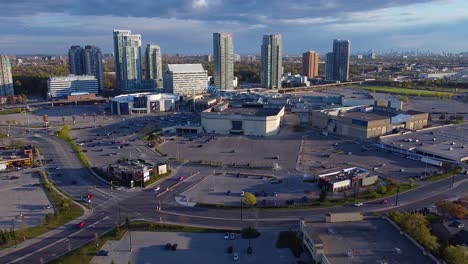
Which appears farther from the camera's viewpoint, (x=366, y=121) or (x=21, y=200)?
(x=366, y=121)

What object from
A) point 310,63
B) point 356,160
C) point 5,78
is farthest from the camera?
point 310,63

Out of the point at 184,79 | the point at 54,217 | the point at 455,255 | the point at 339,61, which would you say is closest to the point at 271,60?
the point at 184,79

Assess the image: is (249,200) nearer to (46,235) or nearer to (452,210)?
(452,210)

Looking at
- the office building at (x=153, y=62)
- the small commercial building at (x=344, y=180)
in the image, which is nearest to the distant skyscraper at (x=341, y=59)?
the office building at (x=153, y=62)

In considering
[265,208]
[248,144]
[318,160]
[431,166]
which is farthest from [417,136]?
[265,208]

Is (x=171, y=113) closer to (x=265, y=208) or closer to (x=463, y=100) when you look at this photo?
(x=265, y=208)

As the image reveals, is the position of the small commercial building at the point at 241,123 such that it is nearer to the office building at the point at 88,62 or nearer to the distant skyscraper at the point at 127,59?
the distant skyscraper at the point at 127,59
